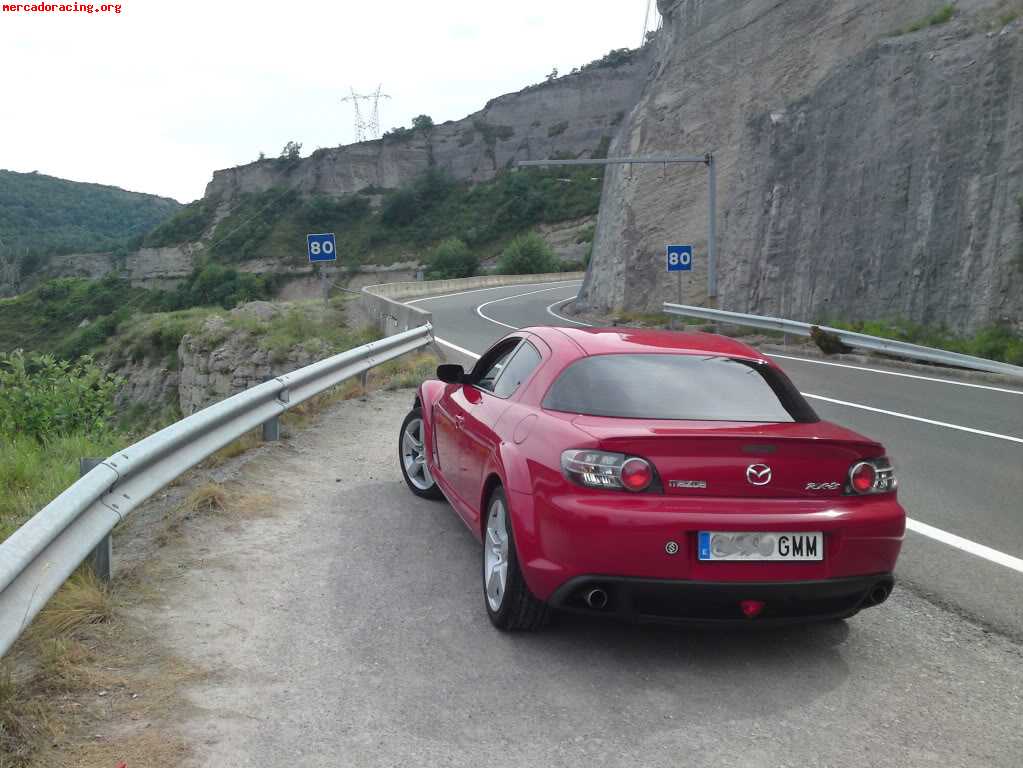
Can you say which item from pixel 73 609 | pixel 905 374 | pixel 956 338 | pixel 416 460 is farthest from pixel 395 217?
pixel 73 609

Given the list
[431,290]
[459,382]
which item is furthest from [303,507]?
[431,290]

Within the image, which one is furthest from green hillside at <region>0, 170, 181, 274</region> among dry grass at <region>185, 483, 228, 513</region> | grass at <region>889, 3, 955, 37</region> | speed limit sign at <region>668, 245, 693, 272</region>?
dry grass at <region>185, 483, 228, 513</region>

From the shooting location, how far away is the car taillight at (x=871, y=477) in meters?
4.27

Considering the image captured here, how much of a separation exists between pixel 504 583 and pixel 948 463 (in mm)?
5557

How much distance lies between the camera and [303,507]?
6809 millimetres

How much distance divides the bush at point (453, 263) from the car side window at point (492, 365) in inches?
3441

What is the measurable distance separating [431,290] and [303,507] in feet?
160

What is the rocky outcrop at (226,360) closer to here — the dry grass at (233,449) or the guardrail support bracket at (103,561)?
the dry grass at (233,449)

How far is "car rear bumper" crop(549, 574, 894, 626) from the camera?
3.98 m

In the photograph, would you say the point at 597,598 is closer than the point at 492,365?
Yes

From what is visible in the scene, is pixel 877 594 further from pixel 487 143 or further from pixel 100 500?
pixel 487 143

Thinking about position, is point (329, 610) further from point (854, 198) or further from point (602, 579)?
point (854, 198)

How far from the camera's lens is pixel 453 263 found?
313 ft

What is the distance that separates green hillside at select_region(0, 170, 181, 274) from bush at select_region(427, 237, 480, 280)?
73377mm
